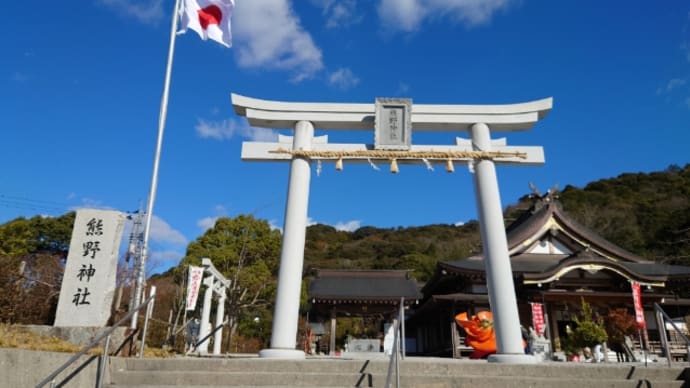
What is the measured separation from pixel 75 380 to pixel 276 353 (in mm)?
2773

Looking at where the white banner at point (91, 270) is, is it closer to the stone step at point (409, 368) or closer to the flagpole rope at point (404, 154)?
the stone step at point (409, 368)

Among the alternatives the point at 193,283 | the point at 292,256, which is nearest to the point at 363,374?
the point at 292,256

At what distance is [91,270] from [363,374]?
403 cm

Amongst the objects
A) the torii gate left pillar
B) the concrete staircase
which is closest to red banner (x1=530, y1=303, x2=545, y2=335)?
the concrete staircase

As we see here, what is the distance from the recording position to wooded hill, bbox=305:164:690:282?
32.0 m

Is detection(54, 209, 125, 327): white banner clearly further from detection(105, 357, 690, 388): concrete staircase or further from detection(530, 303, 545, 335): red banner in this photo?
detection(530, 303, 545, 335): red banner


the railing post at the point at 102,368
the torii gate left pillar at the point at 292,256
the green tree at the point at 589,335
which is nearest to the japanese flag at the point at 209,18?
the torii gate left pillar at the point at 292,256

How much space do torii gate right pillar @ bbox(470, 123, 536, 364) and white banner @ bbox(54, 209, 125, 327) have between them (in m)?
5.96

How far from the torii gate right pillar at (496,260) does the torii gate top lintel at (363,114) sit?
0.32 metres

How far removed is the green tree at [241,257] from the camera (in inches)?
870

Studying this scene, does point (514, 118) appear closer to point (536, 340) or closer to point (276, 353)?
point (276, 353)

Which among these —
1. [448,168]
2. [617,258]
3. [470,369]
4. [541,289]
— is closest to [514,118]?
[448,168]

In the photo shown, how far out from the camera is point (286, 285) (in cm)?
702

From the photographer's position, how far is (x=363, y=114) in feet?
27.1
